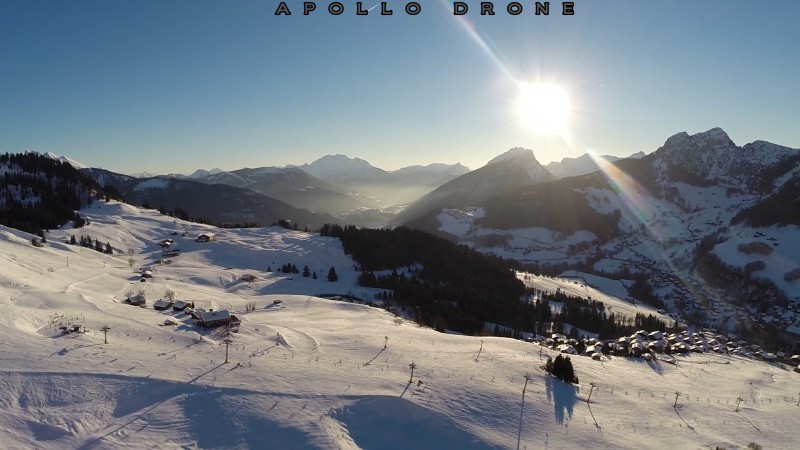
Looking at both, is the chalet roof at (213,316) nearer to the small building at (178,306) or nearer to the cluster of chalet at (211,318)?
the cluster of chalet at (211,318)

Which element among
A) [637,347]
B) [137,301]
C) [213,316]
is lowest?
[137,301]

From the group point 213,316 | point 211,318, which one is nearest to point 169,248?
point 213,316

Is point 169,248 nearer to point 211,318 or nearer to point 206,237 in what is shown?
point 206,237

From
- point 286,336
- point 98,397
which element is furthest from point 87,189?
point 98,397

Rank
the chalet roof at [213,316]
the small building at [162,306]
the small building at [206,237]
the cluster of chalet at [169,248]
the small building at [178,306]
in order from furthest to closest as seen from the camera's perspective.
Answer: the small building at [206,237], the cluster of chalet at [169,248], the small building at [162,306], the small building at [178,306], the chalet roof at [213,316]

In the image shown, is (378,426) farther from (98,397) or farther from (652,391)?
(652,391)

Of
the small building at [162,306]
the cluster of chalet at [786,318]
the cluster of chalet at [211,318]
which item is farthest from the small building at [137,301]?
the cluster of chalet at [786,318]

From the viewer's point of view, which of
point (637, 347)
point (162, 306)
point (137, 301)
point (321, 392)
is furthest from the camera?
point (637, 347)

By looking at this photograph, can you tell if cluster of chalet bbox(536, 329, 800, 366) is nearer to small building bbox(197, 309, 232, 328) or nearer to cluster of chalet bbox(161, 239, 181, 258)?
small building bbox(197, 309, 232, 328)
